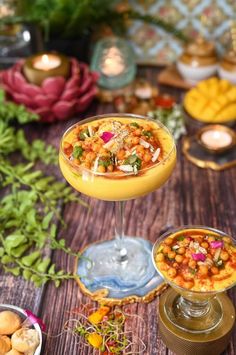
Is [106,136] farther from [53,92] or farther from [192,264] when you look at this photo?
[53,92]

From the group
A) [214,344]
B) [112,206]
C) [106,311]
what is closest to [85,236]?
[112,206]

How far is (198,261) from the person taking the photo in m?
0.99

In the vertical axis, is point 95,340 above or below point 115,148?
below

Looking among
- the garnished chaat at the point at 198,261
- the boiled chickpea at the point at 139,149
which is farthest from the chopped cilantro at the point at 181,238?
the boiled chickpea at the point at 139,149

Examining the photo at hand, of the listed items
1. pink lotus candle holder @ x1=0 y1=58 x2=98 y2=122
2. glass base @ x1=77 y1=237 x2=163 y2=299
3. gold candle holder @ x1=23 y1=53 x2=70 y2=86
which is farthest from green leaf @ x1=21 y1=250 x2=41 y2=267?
gold candle holder @ x1=23 y1=53 x2=70 y2=86

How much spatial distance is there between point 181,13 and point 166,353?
1.58m

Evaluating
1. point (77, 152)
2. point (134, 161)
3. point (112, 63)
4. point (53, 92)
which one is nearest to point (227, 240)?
point (134, 161)

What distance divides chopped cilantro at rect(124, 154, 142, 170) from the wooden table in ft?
1.16

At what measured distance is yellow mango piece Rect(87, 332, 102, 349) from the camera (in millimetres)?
1063

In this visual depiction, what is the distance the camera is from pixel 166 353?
1053 mm

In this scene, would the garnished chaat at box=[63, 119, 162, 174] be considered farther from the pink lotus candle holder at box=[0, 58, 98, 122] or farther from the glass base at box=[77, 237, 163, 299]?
the pink lotus candle holder at box=[0, 58, 98, 122]

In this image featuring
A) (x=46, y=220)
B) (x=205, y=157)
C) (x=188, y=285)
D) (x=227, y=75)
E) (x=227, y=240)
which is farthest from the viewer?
(x=227, y=75)

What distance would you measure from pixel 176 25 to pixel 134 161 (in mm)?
1360

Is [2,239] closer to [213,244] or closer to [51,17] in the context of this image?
[213,244]
